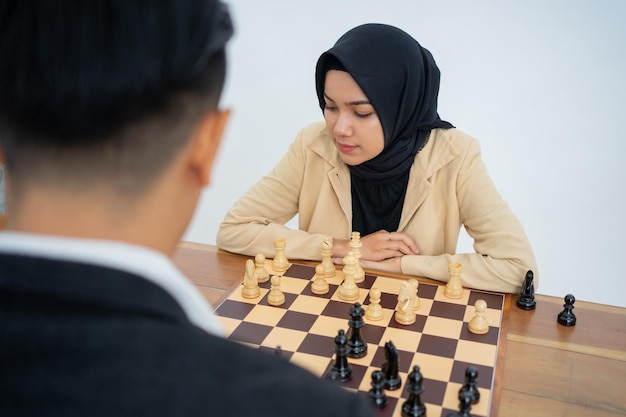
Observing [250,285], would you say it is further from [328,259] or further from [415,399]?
[415,399]

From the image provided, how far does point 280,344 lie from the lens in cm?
158

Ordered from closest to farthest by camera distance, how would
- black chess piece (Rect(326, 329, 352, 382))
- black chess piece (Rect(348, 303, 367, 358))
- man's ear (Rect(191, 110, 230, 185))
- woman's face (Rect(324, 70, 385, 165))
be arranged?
man's ear (Rect(191, 110, 230, 185))
black chess piece (Rect(326, 329, 352, 382))
black chess piece (Rect(348, 303, 367, 358))
woman's face (Rect(324, 70, 385, 165))

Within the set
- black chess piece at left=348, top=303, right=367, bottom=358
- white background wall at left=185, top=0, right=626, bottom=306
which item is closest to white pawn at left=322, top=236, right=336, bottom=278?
black chess piece at left=348, top=303, right=367, bottom=358

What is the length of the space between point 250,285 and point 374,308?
14.4 inches

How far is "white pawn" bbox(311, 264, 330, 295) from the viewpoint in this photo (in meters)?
1.85

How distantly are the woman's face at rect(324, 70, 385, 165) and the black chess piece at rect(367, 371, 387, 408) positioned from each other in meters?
0.92

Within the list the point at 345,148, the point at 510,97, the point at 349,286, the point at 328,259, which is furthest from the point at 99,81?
the point at 510,97

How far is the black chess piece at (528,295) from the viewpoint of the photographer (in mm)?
1800

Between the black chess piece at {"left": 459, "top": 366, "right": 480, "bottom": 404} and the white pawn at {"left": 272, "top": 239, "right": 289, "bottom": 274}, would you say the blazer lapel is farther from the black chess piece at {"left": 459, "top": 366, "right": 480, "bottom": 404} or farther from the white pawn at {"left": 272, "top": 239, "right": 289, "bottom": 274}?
the black chess piece at {"left": 459, "top": 366, "right": 480, "bottom": 404}

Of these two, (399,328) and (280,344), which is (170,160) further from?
(399,328)

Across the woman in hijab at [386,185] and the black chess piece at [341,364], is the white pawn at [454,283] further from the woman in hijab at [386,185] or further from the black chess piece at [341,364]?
the black chess piece at [341,364]

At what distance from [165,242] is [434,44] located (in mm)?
4596

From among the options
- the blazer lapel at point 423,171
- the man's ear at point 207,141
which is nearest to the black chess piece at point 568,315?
the blazer lapel at point 423,171

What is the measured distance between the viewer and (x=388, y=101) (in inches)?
81.7
